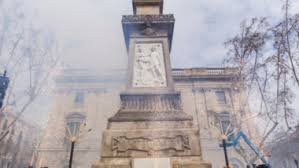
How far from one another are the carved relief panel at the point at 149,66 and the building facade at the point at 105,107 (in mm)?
15741

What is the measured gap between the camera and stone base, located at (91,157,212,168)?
4180mm

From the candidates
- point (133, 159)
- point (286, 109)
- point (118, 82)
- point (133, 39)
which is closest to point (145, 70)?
point (133, 39)

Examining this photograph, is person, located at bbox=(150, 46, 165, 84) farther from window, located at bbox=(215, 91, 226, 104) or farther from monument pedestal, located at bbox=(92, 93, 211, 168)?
window, located at bbox=(215, 91, 226, 104)

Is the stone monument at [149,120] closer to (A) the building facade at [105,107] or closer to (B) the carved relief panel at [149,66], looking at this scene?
(B) the carved relief panel at [149,66]

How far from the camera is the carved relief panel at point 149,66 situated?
615cm

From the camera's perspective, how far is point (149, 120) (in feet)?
16.4

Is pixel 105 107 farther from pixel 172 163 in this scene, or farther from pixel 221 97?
pixel 172 163

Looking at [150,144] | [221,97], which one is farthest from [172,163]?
[221,97]

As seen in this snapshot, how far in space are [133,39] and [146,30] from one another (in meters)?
0.51

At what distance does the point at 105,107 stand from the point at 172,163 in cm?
2108

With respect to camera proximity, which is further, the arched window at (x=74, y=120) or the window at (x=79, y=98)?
the window at (x=79, y=98)

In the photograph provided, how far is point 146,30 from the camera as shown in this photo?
7.04 metres

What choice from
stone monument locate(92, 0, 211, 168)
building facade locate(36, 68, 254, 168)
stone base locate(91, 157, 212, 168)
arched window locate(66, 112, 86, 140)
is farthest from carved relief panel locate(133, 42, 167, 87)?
arched window locate(66, 112, 86, 140)

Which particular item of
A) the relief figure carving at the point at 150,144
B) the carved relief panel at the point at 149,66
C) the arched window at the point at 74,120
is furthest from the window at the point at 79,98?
the relief figure carving at the point at 150,144
